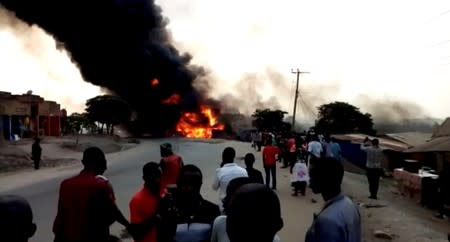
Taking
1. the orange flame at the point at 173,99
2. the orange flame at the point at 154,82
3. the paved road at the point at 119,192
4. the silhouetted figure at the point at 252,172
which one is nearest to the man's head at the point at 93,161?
the silhouetted figure at the point at 252,172

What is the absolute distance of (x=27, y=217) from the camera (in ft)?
7.63

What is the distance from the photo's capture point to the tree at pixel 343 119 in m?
53.1

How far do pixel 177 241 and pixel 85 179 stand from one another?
1.22 m

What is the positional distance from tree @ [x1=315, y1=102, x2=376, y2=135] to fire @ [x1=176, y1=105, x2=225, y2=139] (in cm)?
1252

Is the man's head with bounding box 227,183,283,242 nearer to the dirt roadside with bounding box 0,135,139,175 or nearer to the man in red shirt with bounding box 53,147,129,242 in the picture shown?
the man in red shirt with bounding box 53,147,129,242

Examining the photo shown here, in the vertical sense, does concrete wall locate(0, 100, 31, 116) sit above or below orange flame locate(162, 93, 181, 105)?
below

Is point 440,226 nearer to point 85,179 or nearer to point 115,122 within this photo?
point 85,179

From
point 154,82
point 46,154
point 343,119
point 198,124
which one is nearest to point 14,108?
point 46,154

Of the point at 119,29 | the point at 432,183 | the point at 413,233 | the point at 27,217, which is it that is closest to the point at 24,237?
the point at 27,217

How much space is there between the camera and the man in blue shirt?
113 inches

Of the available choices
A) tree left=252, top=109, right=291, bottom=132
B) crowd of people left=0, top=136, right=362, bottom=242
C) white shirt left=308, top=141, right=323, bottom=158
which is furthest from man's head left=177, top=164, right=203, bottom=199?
tree left=252, top=109, right=291, bottom=132

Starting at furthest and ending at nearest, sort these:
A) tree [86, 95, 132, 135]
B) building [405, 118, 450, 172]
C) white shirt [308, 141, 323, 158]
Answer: tree [86, 95, 132, 135] < building [405, 118, 450, 172] < white shirt [308, 141, 323, 158]

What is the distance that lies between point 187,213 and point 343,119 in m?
53.1

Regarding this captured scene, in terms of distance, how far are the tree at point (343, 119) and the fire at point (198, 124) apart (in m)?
12.5
